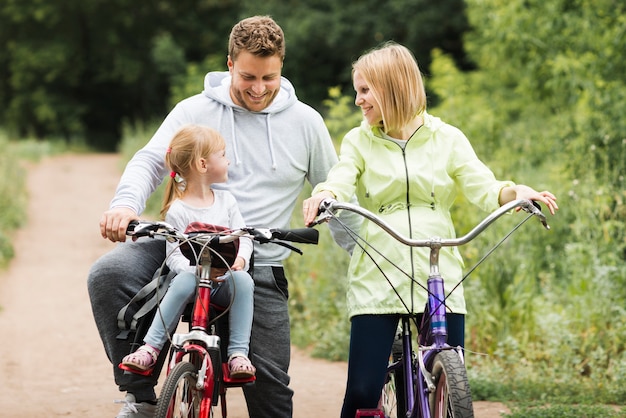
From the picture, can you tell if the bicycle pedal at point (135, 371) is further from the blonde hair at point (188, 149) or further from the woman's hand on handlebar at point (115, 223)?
the blonde hair at point (188, 149)

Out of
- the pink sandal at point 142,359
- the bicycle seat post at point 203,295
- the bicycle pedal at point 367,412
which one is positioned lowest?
the bicycle pedal at point 367,412

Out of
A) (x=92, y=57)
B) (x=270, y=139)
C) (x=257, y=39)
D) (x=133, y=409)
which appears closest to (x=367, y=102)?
(x=257, y=39)

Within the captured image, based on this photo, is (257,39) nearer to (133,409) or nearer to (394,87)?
(394,87)

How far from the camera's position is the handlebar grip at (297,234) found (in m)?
3.61

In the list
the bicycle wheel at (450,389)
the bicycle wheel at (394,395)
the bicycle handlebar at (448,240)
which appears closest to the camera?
the bicycle wheel at (450,389)

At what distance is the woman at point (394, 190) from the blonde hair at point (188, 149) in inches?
17.8

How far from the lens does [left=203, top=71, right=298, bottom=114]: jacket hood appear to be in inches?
171

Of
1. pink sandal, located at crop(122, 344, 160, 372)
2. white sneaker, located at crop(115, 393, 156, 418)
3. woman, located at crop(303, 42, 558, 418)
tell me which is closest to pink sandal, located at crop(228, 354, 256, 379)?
pink sandal, located at crop(122, 344, 160, 372)

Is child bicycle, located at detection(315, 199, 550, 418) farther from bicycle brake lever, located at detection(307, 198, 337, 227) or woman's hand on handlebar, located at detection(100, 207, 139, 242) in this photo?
woman's hand on handlebar, located at detection(100, 207, 139, 242)

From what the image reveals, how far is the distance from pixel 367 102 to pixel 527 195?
0.73m

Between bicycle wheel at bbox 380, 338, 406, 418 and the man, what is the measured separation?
491mm

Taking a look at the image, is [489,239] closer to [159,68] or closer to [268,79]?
[268,79]

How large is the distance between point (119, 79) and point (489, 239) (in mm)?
33583

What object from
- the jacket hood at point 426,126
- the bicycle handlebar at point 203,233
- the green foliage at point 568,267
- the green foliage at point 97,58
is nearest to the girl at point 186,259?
the bicycle handlebar at point 203,233
